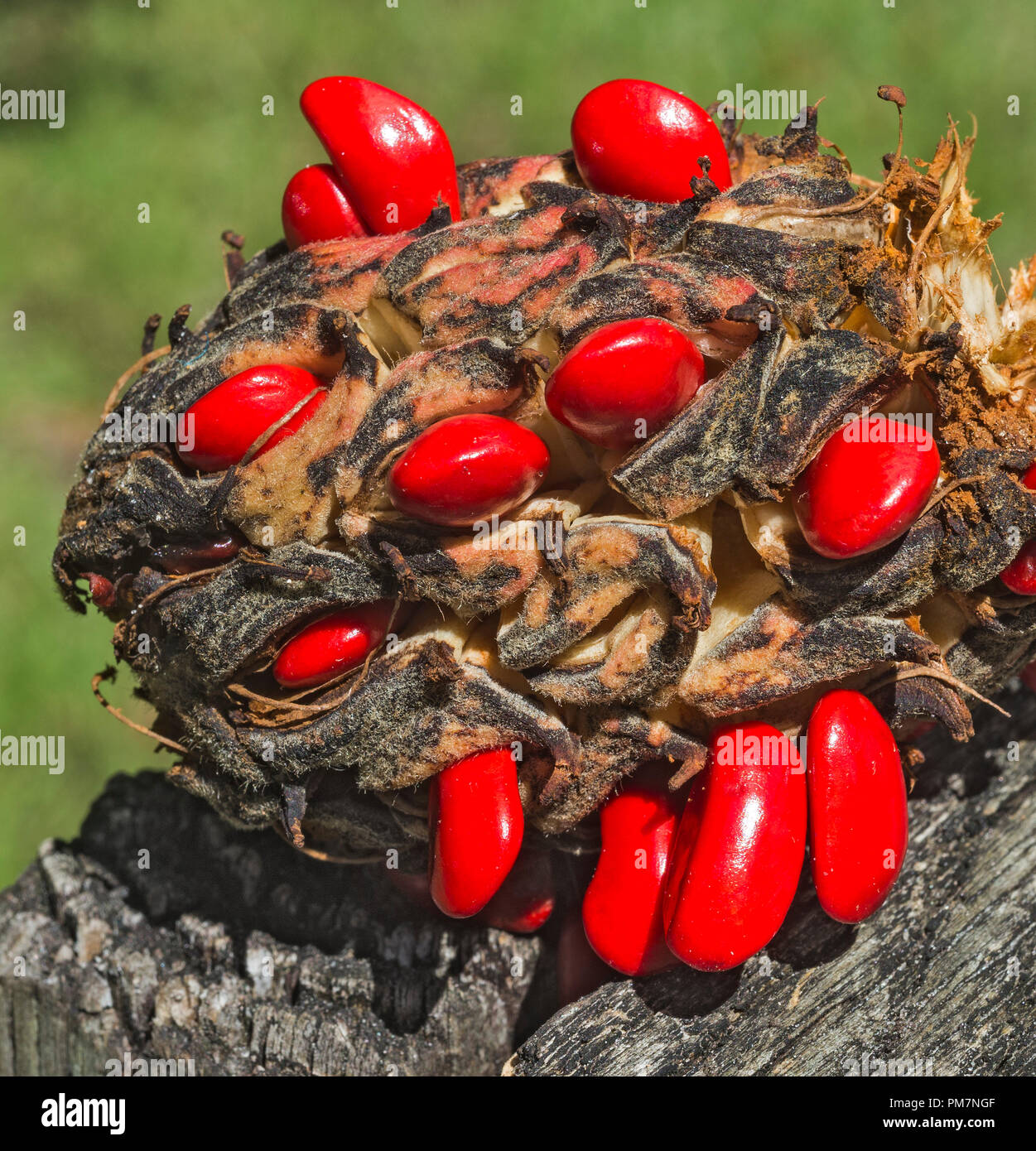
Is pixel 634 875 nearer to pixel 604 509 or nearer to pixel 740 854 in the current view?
pixel 740 854

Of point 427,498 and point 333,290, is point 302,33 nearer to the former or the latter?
point 333,290

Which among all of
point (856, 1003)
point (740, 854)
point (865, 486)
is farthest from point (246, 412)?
point (856, 1003)

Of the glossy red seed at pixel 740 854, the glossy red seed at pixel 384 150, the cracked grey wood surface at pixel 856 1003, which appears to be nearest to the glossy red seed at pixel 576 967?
the cracked grey wood surface at pixel 856 1003

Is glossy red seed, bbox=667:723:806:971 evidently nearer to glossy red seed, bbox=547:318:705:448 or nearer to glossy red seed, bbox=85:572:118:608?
glossy red seed, bbox=547:318:705:448

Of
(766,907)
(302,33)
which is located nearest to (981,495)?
(766,907)

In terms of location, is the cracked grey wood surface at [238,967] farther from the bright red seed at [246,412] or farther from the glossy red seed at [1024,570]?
the glossy red seed at [1024,570]
